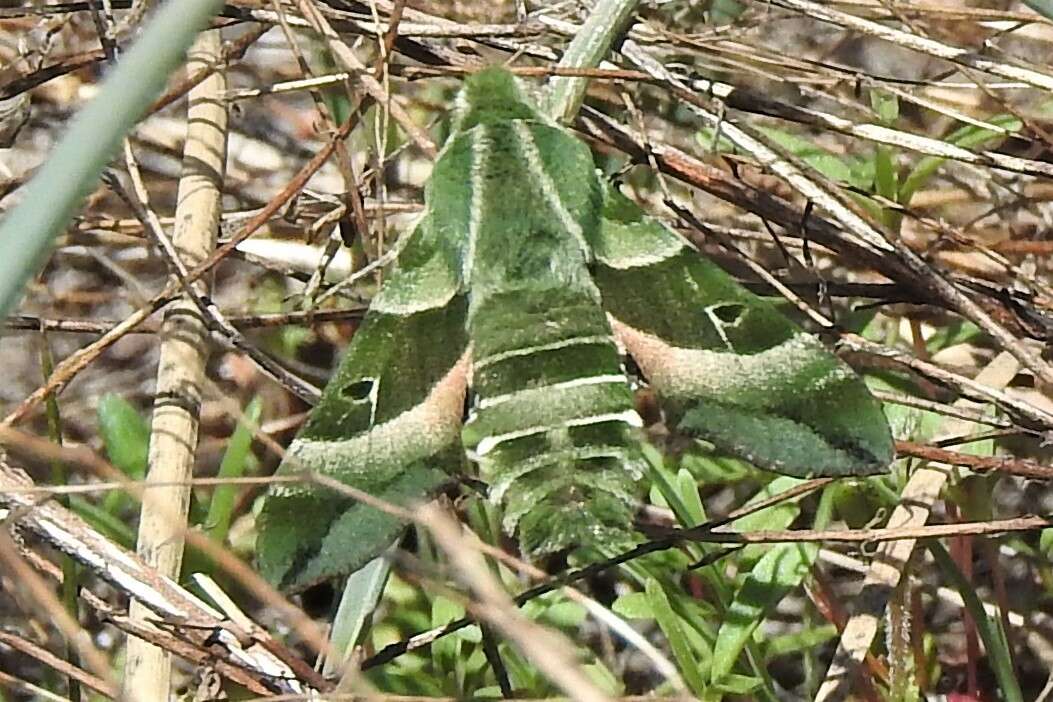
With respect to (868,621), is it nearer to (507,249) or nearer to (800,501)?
(800,501)

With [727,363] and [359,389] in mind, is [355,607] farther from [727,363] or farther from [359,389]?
[727,363]

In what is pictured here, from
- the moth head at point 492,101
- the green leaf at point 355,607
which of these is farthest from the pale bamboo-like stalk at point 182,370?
the moth head at point 492,101

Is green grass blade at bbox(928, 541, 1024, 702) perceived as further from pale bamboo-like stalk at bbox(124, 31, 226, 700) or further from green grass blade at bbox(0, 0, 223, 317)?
green grass blade at bbox(0, 0, 223, 317)

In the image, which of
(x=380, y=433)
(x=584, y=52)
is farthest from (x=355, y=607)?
(x=584, y=52)

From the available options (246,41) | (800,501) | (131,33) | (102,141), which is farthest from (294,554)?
(131,33)

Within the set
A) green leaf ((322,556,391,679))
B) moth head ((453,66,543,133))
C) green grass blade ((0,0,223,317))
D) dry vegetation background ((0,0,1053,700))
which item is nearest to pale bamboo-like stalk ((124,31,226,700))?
dry vegetation background ((0,0,1053,700))

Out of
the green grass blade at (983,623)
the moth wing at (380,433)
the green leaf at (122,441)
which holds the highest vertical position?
the moth wing at (380,433)

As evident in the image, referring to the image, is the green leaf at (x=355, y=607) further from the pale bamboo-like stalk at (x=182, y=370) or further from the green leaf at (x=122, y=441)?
the green leaf at (x=122, y=441)
